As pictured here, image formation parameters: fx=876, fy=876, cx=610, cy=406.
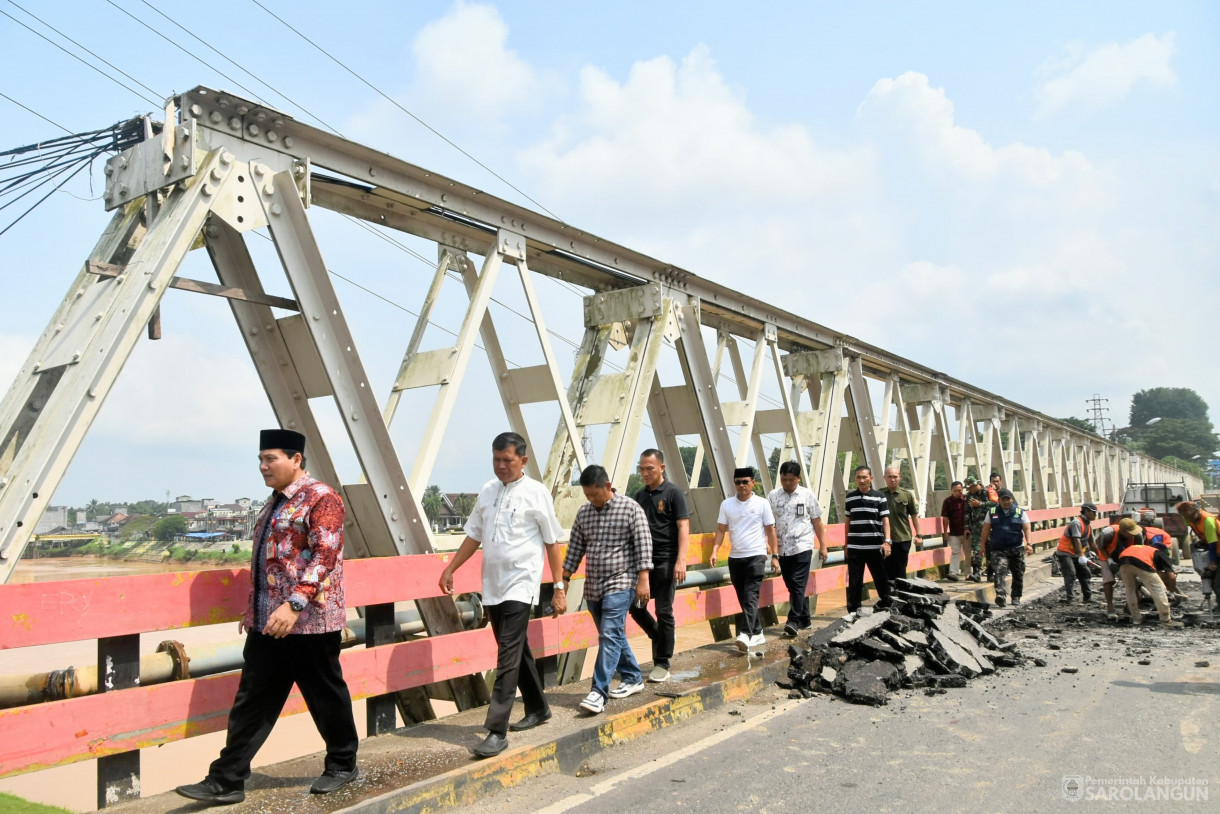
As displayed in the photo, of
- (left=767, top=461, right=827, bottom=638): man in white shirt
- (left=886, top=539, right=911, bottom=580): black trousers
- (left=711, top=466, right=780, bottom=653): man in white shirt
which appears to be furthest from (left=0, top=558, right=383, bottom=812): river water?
(left=886, top=539, right=911, bottom=580): black trousers

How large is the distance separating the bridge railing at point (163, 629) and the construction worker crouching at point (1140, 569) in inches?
315

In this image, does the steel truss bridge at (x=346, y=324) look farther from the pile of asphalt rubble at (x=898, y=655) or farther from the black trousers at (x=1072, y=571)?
the black trousers at (x=1072, y=571)

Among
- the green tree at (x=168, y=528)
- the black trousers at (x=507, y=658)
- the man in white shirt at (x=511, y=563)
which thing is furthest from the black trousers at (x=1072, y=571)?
the green tree at (x=168, y=528)

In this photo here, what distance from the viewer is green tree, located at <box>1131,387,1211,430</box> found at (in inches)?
7153

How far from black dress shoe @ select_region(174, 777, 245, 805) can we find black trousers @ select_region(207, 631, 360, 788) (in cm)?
5

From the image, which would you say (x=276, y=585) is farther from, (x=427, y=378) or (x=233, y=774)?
(x=427, y=378)

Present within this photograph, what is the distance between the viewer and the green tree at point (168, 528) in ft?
321

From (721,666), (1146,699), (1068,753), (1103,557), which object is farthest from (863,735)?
(1103,557)

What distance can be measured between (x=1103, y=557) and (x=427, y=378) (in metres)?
9.04

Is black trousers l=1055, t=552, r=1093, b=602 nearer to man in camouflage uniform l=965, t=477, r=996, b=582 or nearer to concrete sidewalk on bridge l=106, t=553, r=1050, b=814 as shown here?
man in camouflage uniform l=965, t=477, r=996, b=582

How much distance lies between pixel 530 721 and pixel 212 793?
178cm

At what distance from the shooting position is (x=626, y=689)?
5832 millimetres

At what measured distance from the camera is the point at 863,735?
5.40 metres

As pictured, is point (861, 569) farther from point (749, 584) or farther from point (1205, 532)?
point (1205, 532)
